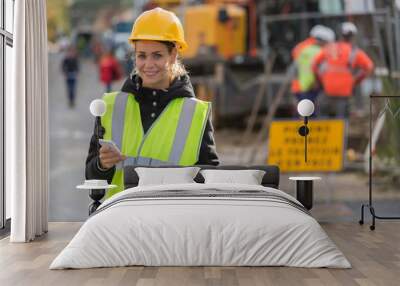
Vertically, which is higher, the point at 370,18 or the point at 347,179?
the point at 370,18

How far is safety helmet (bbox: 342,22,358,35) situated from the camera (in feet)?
26.5

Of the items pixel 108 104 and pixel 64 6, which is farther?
pixel 64 6

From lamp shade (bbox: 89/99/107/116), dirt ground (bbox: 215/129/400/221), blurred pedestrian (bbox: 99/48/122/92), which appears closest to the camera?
lamp shade (bbox: 89/99/107/116)

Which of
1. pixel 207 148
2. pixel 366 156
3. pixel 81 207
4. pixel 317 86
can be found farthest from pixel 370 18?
pixel 81 207

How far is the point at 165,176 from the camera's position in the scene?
5.57 m

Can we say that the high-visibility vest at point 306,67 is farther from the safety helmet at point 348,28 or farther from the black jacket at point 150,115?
the black jacket at point 150,115

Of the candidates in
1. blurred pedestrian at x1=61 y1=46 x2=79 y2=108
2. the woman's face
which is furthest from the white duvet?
Result: blurred pedestrian at x1=61 y1=46 x2=79 y2=108

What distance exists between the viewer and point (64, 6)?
7848 millimetres

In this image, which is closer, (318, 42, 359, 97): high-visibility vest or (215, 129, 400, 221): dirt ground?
(215, 129, 400, 221): dirt ground

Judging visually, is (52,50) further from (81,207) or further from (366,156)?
(366,156)

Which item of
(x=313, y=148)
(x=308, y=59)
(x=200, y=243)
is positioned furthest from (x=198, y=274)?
(x=308, y=59)

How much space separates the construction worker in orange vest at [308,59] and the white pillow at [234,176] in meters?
2.63

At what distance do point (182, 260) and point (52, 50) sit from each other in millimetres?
4299

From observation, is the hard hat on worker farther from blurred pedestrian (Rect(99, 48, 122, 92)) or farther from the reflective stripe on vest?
blurred pedestrian (Rect(99, 48, 122, 92))
